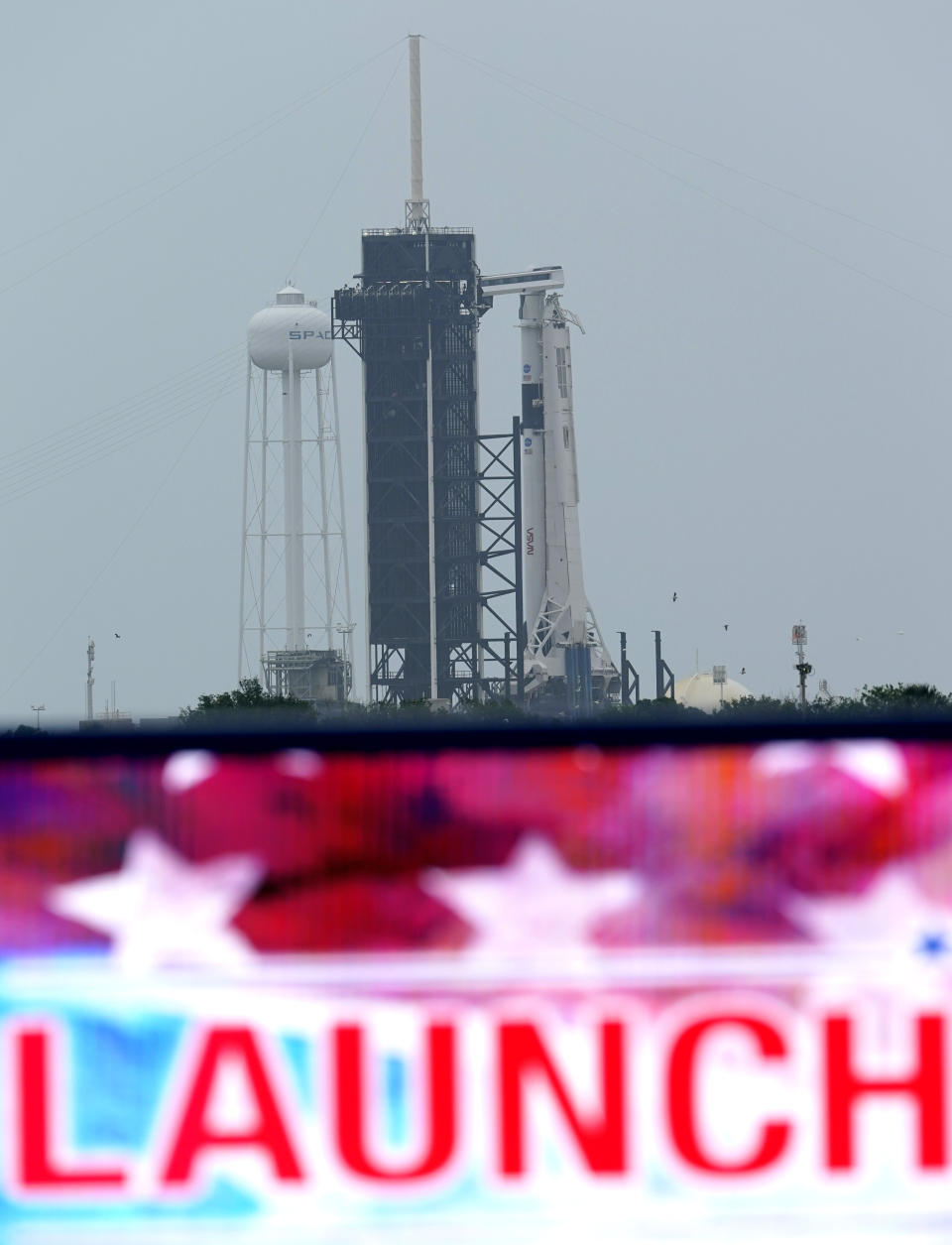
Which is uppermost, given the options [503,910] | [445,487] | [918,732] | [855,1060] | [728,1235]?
[445,487]

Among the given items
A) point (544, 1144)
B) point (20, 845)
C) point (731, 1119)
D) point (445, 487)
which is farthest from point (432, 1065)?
point (445, 487)

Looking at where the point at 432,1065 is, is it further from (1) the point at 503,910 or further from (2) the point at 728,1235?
(2) the point at 728,1235

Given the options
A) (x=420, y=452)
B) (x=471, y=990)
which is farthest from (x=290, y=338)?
(x=471, y=990)

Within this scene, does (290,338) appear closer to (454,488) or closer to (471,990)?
(454,488)

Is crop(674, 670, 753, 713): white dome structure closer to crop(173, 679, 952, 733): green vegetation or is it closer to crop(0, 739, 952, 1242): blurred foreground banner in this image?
crop(173, 679, 952, 733): green vegetation

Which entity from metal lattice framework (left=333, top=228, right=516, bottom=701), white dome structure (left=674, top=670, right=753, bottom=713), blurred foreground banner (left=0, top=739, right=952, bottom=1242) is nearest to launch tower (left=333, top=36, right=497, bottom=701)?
metal lattice framework (left=333, top=228, right=516, bottom=701)

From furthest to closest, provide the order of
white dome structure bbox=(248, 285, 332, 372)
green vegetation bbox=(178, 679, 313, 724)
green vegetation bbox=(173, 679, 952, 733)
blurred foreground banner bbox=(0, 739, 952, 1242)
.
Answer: white dome structure bbox=(248, 285, 332, 372)
green vegetation bbox=(178, 679, 313, 724)
green vegetation bbox=(173, 679, 952, 733)
blurred foreground banner bbox=(0, 739, 952, 1242)
